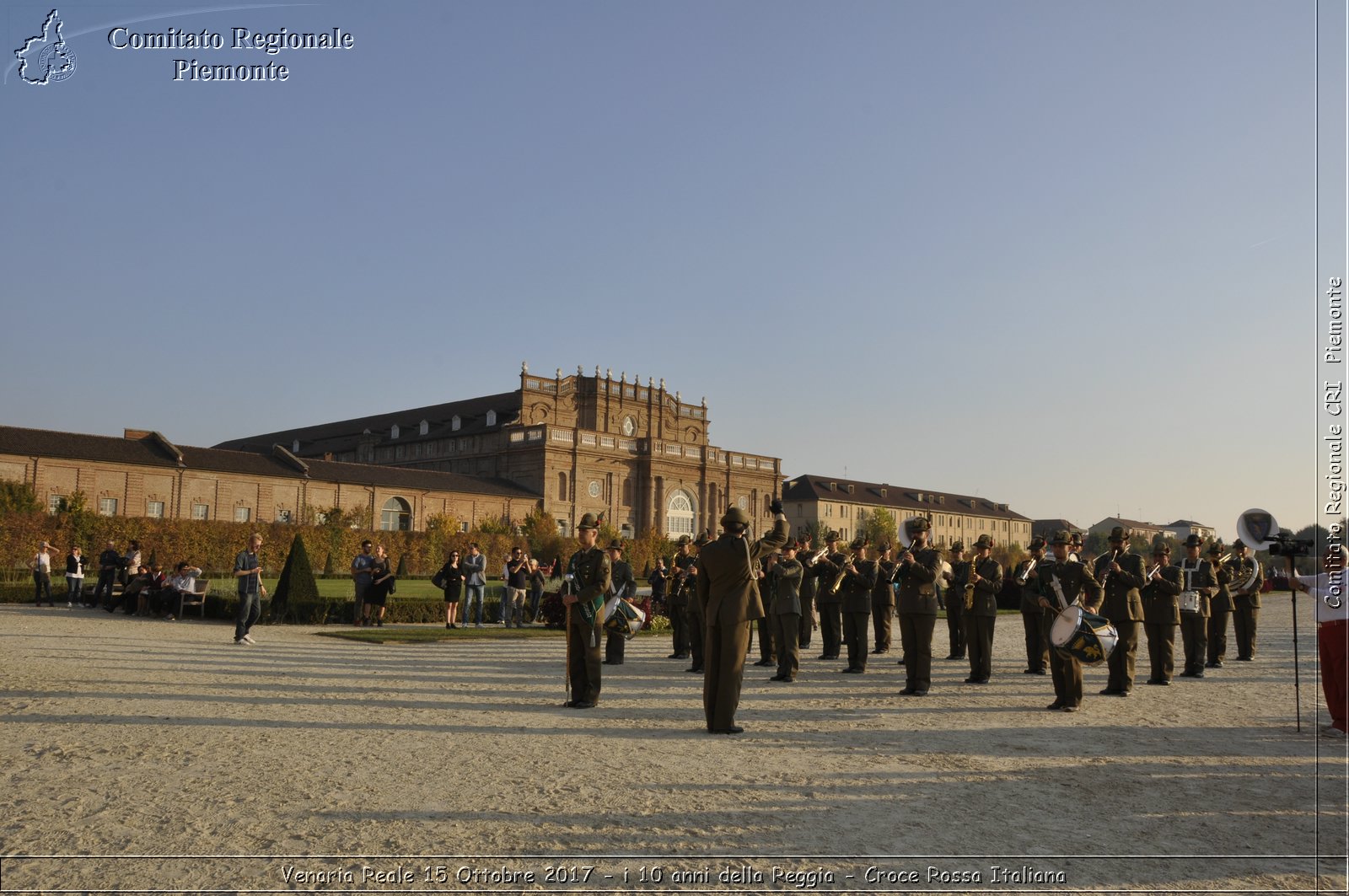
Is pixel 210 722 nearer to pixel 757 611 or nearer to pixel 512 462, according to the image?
pixel 757 611

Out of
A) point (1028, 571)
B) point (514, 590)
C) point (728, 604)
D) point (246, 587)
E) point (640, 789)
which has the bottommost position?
point (640, 789)

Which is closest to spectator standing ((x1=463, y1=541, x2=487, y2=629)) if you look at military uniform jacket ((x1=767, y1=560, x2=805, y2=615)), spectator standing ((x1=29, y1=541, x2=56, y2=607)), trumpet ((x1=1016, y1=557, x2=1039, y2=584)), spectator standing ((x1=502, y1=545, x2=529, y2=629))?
spectator standing ((x1=502, y1=545, x2=529, y2=629))

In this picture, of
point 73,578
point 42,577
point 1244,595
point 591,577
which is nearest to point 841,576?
point 591,577

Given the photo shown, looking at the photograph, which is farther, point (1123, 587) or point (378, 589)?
point (378, 589)

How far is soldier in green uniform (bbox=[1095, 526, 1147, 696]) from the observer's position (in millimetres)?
12516

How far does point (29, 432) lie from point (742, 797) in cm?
5833

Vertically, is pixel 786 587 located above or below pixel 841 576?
below

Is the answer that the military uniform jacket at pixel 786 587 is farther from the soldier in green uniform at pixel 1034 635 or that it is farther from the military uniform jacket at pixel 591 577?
the military uniform jacket at pixel 591 577

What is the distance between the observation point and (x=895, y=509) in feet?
358

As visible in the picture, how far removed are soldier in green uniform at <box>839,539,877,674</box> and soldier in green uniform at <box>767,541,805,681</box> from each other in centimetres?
99

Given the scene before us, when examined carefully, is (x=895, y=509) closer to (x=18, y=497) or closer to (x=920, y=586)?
(x=18, y=497)

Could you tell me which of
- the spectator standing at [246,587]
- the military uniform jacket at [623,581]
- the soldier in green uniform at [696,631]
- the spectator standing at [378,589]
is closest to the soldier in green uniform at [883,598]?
the soldier in green uniform at [696,631]

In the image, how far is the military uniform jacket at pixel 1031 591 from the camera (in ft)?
38.3

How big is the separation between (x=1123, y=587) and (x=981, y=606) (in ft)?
6.14
